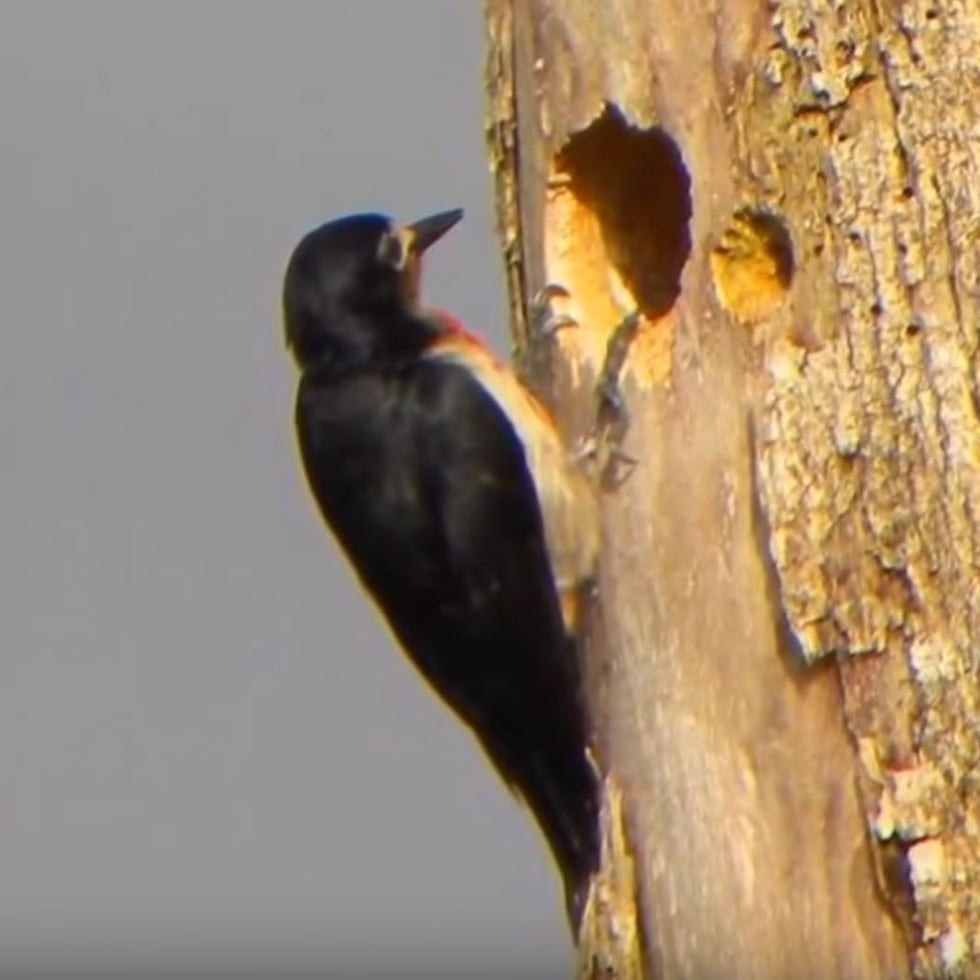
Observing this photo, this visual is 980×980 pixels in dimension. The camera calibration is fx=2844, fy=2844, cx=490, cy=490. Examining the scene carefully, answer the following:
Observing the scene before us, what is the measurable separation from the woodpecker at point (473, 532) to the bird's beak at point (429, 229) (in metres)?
0.31

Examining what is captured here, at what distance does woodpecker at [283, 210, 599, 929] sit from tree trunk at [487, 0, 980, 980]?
172 millimetres

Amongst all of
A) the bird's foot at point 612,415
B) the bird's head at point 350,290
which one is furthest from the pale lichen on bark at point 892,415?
the bird's head at point 350,290

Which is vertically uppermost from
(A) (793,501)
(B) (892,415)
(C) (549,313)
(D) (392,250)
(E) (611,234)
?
(D) (392,250)

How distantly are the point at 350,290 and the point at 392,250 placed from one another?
0.60 ft

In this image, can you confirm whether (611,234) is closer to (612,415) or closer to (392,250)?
(612,415)

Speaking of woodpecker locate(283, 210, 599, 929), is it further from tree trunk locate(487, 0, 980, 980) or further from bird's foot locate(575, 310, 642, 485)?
tree trunk locate(487, 0, 980, 980)

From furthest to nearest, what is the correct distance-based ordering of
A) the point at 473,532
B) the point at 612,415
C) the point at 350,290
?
the point at 350,290 < the point at 473,532 < the point at 612,415

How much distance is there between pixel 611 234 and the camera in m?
5.32

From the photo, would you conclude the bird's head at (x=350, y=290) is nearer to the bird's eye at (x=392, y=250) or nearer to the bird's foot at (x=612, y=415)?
the bird's eye at (x=392, y=250)

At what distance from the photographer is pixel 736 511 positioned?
4785mm

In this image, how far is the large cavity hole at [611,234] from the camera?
17.0 ft

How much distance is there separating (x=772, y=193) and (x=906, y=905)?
1192 mm

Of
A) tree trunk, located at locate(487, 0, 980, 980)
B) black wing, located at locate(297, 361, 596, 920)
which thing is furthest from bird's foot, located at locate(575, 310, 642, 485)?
black wing, located at locate(297, 361, 596, 920)

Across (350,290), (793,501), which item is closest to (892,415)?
(793,501)
